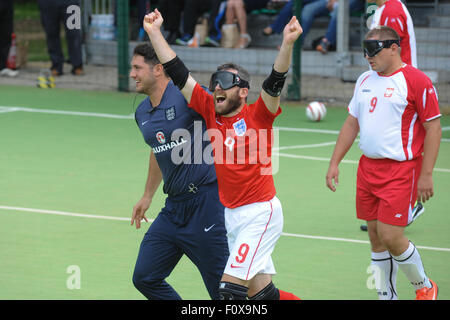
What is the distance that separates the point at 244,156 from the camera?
6.22 meters

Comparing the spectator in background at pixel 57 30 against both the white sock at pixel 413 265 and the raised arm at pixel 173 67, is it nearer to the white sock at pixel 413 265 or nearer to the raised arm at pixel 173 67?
the raised arm at pixel 173 67

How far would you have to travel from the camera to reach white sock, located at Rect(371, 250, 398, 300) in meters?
7.14

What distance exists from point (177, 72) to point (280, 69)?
2.59 feet

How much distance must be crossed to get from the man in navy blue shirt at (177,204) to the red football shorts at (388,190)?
1.22 metres

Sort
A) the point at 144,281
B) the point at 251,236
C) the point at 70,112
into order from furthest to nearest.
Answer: the point at 70,112
the point at 144,281
the point at 251,236

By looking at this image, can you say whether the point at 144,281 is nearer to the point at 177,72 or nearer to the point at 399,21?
the point at 177,72

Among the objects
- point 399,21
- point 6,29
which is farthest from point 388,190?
point 6,29

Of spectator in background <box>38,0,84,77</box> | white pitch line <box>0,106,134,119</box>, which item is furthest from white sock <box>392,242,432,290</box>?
spectator in background <box>38,0,84,77</box>

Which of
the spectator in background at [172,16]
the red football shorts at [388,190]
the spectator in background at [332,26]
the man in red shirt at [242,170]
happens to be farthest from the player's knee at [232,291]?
the spectator in background at [172,16]

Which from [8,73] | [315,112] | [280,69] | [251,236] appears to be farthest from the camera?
[8,73]

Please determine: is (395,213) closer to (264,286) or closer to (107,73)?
(264,286)

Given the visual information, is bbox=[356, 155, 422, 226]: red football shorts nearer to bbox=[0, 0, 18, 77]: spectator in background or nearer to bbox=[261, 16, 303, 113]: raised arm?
bbox=[261, 16, 303, 113]: raised arm

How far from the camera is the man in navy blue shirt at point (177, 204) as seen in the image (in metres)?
6.53

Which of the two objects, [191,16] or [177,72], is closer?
[177,72]
